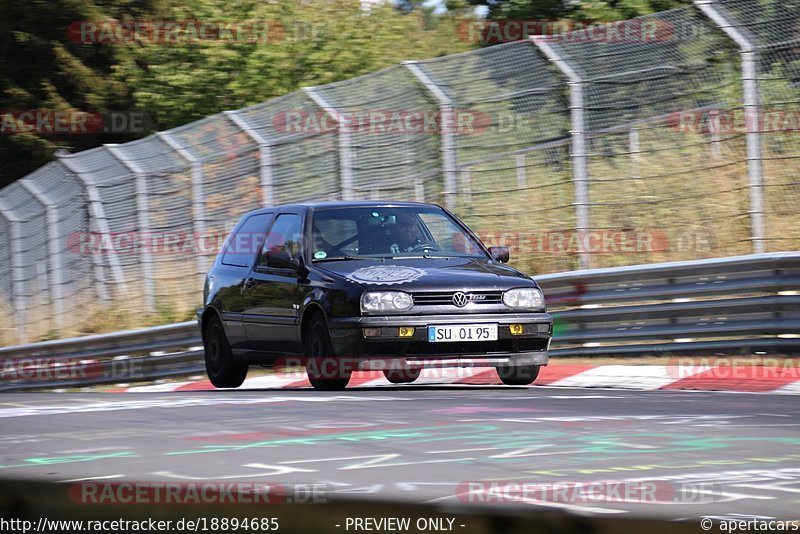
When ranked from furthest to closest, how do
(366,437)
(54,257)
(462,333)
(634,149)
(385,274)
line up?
(54,257)
(634,149)
(385,274)
(462,333)
(366,437)

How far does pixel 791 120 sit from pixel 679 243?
300 cm

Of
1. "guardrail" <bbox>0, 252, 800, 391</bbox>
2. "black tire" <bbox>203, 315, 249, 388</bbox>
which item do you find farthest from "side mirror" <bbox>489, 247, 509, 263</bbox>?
"black tire" <bbox>203, 315, 249, 388</bbox>

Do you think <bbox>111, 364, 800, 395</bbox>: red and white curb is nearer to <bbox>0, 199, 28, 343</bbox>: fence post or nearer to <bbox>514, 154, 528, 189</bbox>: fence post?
<bbox>514, 154, 528, 189</bbox>: fence post

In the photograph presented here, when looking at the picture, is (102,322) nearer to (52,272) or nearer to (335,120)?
(52,272)

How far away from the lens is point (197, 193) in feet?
61.5

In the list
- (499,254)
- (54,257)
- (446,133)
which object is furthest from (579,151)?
(54,257)

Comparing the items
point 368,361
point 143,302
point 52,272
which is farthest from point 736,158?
point 52,272

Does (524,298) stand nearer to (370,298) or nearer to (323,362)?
(370,298)

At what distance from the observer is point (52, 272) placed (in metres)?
22.1

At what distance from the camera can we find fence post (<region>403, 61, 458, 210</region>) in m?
14.6

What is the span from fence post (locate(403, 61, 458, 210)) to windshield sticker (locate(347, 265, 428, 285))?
437cm

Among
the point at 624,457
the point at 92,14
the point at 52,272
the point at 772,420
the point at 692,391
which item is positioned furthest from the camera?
the point at 92,14

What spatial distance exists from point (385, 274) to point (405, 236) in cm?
105

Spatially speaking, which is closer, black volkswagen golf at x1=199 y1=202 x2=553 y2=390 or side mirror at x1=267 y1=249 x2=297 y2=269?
black volkswagen golf at x1=199 y1=202 x2=553 y2=390
